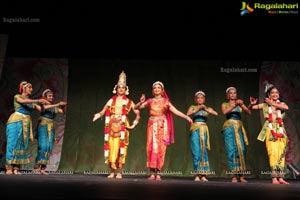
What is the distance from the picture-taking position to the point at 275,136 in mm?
4758

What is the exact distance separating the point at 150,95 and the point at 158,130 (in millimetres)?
1639

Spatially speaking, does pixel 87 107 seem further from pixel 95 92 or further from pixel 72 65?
pixel 72 65

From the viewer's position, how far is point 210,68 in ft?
21.9

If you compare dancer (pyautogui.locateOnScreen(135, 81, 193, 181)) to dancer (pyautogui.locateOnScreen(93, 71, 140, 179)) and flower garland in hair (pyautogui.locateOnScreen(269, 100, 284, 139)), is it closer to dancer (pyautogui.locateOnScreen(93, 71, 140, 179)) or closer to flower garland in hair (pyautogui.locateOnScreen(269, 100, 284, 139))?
dancer (pyautogui.locateOnScreen(93, 71, 140, 179))

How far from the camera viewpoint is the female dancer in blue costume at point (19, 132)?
5233 millimetres

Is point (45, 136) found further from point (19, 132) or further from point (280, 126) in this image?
point (280, 126)

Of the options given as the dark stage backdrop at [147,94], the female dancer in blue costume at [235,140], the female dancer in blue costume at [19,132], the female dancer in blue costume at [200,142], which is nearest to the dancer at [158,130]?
the female dancer in blue costume at [200,142]

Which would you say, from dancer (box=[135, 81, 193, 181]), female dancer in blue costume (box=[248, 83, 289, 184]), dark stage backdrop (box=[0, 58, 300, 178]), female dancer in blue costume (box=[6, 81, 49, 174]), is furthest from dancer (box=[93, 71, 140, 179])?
female dancer in blue costume (box=[248, 83, 289, 184])

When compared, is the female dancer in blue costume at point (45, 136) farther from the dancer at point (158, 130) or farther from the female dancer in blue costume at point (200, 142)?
the female dancer in blue costume at point (200, 142)

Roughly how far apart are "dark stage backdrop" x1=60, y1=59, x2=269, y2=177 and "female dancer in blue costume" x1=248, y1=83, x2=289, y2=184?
150cm

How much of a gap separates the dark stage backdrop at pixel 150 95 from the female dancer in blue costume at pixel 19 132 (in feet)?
3.78

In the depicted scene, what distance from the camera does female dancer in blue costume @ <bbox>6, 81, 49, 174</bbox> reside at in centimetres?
523

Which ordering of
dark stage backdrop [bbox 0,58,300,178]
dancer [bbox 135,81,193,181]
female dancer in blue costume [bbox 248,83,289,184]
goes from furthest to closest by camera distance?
dark stage backdrop [bbox 0,58,300,178] → dancer [bbox 135,81,193,181] → female dancer in blue costume [bbox 248,83,289,184]

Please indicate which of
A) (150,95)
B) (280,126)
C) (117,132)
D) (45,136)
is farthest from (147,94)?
(280,126)
